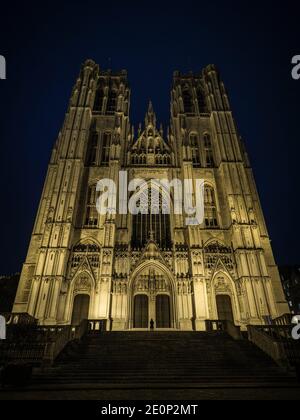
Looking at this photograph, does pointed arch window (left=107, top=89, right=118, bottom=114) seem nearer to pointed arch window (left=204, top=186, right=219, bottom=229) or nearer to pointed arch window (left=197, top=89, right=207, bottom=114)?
pointed arch window (left=197, top=89, right=207, bottom=114)

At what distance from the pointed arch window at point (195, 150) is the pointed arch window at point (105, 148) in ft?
30.7

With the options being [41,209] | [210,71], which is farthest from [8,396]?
[210,71]

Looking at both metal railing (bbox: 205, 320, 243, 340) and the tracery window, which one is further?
the tracery window

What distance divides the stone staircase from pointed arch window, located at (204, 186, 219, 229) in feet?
38.0

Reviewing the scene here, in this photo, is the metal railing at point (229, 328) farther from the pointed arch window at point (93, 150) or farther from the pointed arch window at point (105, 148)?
the pointed arch window at point (93, 150)

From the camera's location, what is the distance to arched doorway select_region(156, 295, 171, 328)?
68.0ft

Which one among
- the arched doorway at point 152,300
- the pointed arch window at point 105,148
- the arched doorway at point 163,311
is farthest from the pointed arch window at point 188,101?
the arched doorway at point 163,311

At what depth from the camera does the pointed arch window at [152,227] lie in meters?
24.3

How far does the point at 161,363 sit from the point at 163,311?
1046cm

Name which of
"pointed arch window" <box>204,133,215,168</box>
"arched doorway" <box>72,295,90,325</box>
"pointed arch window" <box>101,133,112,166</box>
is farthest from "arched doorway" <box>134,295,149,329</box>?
"pointed arch window" <box>204,133,215,168</box>

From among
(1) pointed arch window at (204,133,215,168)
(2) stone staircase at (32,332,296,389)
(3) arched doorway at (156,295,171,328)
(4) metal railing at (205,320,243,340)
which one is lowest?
(2) stone staircase at (32,332,296,389)
